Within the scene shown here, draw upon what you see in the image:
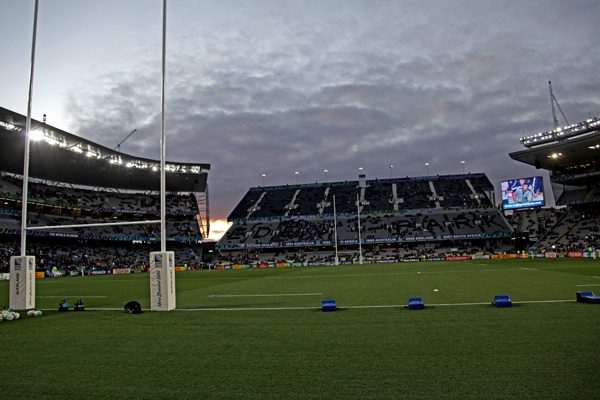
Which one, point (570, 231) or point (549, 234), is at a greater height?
point (570, 231)

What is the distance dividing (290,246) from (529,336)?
58.1 meters

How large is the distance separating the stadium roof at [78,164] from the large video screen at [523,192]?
50131mm

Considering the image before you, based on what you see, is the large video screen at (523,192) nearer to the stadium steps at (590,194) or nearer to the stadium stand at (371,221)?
the stadium stand at (371,221)

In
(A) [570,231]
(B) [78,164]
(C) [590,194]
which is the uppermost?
(B) [78,164]

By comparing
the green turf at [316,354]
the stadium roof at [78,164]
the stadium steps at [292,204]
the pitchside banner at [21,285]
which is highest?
the stadium roof at [78,164]

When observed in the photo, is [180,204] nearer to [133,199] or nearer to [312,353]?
[133,199]

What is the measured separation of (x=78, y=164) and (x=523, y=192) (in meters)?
64.4

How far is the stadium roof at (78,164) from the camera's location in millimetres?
39844

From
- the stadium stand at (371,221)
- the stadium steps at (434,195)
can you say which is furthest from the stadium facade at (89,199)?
the stadium steps at (434,195)

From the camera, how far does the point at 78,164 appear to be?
166 feet

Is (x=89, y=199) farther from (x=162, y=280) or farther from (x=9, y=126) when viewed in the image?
(x=162, y=280)

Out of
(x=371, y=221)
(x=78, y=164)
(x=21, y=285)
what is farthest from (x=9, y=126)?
(x=371, y=221)

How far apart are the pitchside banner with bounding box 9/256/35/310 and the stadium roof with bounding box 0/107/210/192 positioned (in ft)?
99.3

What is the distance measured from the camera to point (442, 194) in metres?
74.8
